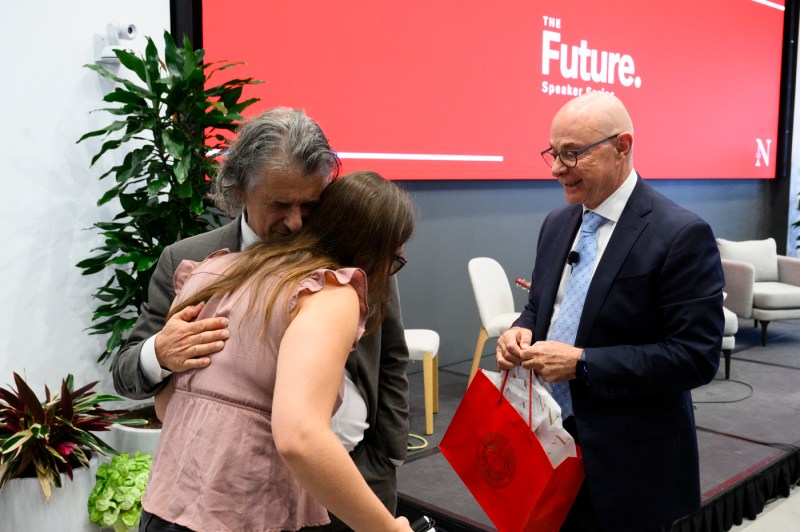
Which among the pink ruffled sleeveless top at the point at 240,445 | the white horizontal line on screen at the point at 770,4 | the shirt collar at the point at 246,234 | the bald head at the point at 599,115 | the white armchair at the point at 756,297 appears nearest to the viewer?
the pink ruffled sleeveless top at the point at 240,445

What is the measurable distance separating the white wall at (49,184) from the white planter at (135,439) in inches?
26.3

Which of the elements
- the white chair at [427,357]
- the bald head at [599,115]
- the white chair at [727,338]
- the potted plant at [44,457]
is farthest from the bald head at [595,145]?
the white chair at [727,338]

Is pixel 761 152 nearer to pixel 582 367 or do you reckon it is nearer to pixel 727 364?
pixel 727 364

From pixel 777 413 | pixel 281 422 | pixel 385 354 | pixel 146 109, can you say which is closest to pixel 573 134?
pixel 385 354

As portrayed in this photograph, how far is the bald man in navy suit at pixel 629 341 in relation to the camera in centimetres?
173

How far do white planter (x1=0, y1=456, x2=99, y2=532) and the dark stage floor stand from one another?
1251 millimetres

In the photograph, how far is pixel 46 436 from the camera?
2521 mm

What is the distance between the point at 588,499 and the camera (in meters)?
1.89

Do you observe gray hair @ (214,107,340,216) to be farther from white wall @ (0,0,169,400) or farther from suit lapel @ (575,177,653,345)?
white wall @ (0,0,169,400)

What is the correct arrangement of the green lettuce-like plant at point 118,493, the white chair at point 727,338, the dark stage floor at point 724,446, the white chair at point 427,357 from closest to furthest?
the green lettuce-like plant at point 118,493
the dark stage floor at point 724,446
the white chair at point 427,357
the white chair at point 727,338

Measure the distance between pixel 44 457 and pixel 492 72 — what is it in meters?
3.89

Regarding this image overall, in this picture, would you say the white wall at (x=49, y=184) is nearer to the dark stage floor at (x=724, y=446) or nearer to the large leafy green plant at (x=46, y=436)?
the large leafy green plant at (x=46, y=436)

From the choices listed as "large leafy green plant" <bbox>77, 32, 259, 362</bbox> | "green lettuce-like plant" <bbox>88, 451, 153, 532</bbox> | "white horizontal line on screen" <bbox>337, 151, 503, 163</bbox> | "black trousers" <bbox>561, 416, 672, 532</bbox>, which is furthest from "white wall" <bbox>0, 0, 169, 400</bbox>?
"black trousers" <bbox>561, 416, 672, 532</bbox>

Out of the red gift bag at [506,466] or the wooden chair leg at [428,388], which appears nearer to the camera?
the red gift bag at [506,466]
